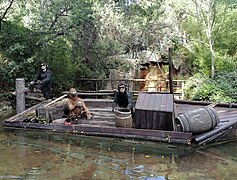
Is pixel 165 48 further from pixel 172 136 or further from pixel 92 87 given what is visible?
pixel 172 136

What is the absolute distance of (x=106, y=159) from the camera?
519cm

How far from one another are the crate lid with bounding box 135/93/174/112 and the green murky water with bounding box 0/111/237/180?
74 centimetres

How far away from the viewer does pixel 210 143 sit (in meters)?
6.09

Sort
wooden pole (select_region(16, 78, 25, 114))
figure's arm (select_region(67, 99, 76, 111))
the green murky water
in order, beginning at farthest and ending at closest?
1. wooden pole (select_region(16, 78, 25, 114))
2. figure's arm (select_region(67, 99, 76, 111))
3. the green murky water

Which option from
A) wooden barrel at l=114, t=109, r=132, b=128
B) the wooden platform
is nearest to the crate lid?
wooden barrel at l=114, t=109, r=132, b=128

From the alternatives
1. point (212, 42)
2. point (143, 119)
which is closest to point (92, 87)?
point (212, 42)

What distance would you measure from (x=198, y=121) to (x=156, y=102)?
3.12ft

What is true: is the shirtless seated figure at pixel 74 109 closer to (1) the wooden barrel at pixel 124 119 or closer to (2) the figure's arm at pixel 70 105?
(2) the figure's arm at pixel 70 105

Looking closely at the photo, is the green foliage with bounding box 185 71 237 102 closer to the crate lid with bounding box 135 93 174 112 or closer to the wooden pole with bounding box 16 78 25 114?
the crate lid with bounding box 135 93 174 112

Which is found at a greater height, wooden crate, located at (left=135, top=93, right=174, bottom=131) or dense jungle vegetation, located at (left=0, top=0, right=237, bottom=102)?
dense jungle vegetation, located at (left=0, top=0, right=237, bottom=102)

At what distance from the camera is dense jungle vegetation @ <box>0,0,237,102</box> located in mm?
10688

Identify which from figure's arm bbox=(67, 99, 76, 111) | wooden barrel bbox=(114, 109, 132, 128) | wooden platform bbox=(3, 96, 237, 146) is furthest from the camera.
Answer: figure's arm bbox=(67, 99, 76, 111)

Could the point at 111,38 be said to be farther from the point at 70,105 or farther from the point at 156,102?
the point at 156,102

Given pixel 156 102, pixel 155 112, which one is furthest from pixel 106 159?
pixel 156 102
